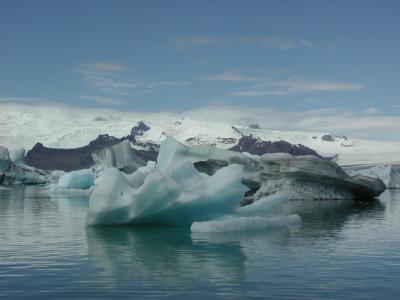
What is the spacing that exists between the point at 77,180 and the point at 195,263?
48056 millimetres

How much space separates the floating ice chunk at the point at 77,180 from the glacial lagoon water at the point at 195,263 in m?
37.7

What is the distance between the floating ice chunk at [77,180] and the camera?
58.2 metres

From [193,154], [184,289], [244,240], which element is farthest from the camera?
[193,154]

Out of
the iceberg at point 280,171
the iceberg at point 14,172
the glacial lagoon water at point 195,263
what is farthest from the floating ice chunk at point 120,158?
the glacial lagoon water at point 195,263

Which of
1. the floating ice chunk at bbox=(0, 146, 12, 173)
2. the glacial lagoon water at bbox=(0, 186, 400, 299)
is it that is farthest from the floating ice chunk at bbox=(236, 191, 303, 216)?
the floating ice chunk at bbox=(0, 146, 12, 173)

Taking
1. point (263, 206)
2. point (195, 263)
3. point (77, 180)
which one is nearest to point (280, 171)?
point (263, 206)

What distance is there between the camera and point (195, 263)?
42.1 feet

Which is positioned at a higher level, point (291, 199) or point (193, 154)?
point (193, 154)

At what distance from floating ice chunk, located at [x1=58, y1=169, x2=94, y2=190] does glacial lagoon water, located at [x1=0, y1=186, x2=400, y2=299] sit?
3771cm

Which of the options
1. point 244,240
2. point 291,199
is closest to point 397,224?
point 244,240

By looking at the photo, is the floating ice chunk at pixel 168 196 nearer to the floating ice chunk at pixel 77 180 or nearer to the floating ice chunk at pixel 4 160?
the floating ice chunk at pixel 77 180

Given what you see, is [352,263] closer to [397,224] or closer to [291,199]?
Result: [397,224]

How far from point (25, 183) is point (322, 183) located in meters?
53.3

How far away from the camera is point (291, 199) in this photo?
41469mm
